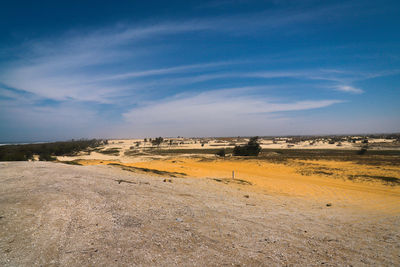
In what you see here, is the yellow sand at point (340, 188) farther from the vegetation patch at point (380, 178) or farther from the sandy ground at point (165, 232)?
the sandy ground at point (165, 232)

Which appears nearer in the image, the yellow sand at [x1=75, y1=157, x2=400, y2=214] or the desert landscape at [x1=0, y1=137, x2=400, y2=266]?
the desert landscape at [x1=0, y1=137, x2=400, y2=266]

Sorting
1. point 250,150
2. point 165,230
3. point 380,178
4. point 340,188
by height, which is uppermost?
point 165,230

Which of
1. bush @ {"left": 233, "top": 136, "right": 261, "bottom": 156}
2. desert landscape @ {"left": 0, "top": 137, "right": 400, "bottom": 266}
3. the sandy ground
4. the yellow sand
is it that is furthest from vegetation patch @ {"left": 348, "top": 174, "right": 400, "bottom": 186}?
bush @ {"left": 233, "top": 136, "right": 261, "bottom": 156}

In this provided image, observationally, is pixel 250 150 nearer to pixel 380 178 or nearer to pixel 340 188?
pixel 380 178

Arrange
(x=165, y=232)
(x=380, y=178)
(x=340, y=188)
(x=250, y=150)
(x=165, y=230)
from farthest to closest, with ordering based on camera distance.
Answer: (x=250, y=150)
(x=380, y=178)
(x=340, y=188)
(x=165, y=230)
(x=165, y=232)

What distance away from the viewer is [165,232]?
18.2 feet

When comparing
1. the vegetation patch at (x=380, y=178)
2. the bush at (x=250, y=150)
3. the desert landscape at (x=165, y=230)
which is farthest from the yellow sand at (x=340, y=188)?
the bush at (x=250, y=150)

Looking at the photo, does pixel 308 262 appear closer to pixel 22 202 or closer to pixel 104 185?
pixel 22 202

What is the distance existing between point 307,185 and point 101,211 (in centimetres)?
1540

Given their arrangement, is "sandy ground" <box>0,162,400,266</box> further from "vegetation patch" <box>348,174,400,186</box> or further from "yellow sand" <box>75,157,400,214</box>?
"vegetation patch" <box>348,174,400,186</box>

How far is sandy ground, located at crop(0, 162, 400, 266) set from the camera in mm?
4332

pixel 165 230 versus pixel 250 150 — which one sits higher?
pixel 165 230

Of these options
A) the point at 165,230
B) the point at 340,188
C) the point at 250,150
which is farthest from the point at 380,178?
the point at 250,150

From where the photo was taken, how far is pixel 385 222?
24.7 feet
